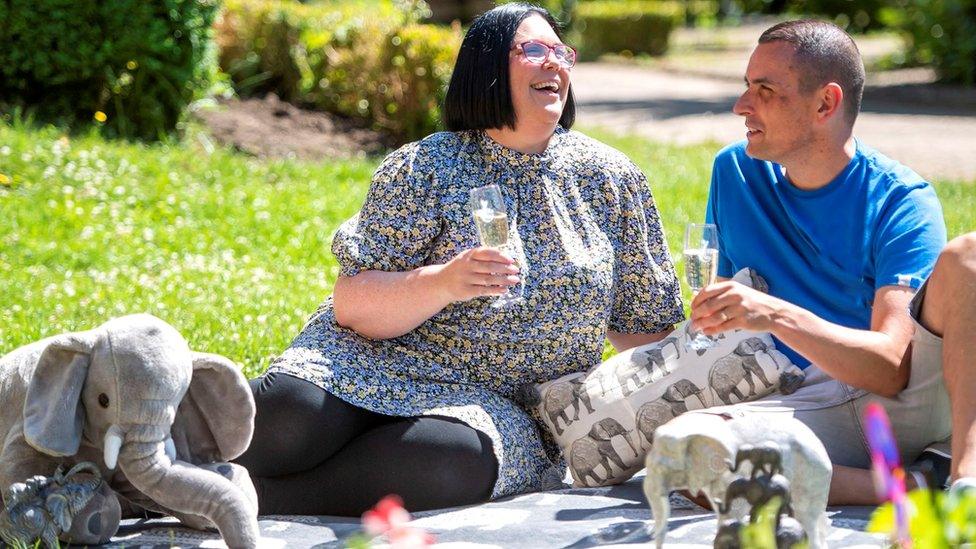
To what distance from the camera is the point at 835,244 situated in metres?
4.01

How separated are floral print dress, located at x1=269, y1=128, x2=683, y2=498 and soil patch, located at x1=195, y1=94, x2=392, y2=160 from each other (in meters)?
5.45

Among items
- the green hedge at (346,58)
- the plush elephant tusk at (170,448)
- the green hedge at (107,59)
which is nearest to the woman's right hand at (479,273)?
the plush elephant tusk at (170,448)

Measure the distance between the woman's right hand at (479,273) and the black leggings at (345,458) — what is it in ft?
1.55

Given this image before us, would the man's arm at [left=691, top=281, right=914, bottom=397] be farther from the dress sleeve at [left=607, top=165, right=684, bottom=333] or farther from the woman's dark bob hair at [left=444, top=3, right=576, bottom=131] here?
the woman's dark bob hair at [left=444, top=3, right=576, bottom=131]

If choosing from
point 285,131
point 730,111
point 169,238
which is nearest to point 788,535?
point 169,238

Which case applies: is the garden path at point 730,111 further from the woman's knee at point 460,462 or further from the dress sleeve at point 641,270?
the woman's knee at point 460,462

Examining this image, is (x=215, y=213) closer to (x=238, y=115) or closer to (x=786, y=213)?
(x=238, y=115)

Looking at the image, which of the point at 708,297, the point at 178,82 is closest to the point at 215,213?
the point at 178,82

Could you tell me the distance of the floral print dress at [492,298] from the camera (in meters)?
4.00

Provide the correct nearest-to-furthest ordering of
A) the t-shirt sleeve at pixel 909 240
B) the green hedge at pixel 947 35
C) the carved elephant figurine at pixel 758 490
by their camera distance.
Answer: the carved elephant figurine at pixel 758 490, the t-shirt sleeve at pixel 909 240, the green hedge at pixel 947 35

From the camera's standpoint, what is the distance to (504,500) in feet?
13.0

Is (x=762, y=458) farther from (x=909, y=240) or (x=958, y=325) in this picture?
(x=909, y=240)

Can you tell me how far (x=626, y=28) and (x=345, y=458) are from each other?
21.2 meters

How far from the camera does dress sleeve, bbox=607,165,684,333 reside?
4270 mm
